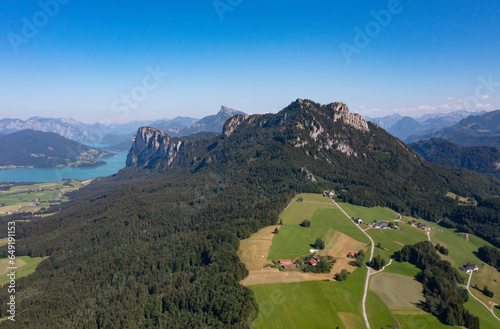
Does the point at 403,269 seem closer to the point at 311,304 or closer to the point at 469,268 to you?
the point at 469,268

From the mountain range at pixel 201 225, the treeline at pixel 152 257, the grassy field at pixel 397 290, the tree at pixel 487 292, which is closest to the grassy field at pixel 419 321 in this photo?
the grassy field at pixel 397 290

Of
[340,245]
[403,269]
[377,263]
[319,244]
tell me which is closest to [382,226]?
[340,245]

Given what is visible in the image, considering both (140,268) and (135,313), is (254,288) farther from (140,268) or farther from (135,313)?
(140,268)

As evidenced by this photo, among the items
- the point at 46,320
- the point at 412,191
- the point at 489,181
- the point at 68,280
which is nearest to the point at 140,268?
the point at 68,280

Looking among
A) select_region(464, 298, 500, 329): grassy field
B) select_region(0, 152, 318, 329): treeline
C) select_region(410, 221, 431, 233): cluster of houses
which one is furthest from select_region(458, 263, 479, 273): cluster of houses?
select_region(0, 152, 318, 329): treeline

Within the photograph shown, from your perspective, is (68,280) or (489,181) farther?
(489,181)
